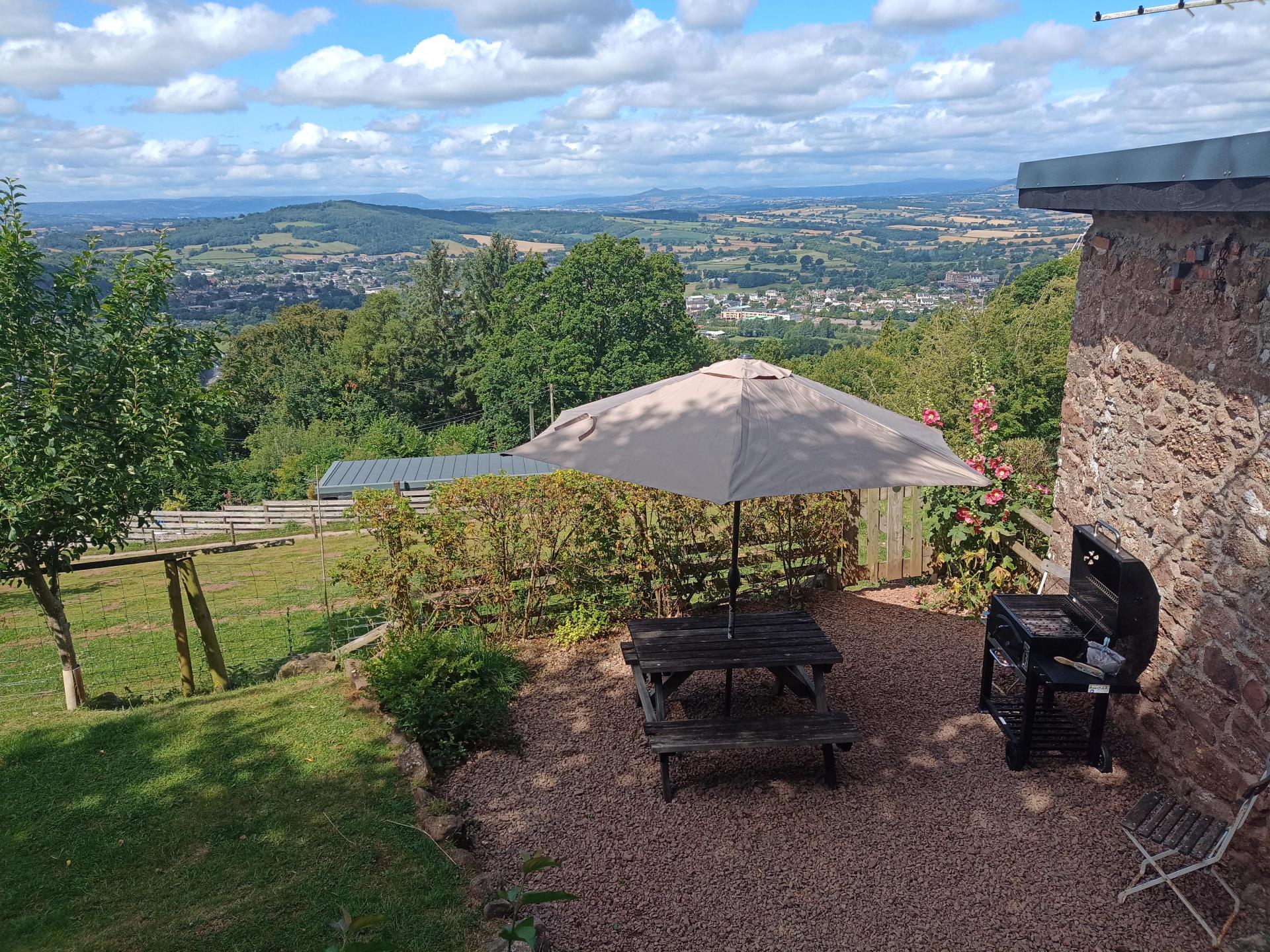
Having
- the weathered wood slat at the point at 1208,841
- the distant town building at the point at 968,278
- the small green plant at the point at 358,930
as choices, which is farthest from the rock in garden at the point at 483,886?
the distant town building at the point at 968,278

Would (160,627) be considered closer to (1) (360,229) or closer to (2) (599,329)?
(2) (599,329)

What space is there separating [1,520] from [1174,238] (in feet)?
25.3

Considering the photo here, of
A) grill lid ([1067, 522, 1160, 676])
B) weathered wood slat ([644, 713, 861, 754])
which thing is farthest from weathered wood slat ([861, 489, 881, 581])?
weathered wood slat ([644, 713, 861, 754])

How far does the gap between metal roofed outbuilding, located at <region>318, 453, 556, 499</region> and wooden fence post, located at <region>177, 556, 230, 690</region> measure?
19.0m

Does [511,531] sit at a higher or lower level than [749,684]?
higher

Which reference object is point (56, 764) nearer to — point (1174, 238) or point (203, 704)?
point (203, 704)

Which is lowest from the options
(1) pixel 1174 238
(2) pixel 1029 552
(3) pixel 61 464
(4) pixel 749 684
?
(4) pixel 749 684

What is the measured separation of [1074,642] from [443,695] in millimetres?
3907

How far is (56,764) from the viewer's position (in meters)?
5.02

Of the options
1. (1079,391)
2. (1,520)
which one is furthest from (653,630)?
(1,520)

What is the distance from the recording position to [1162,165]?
4125mm

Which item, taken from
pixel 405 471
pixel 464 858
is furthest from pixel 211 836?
pixel 405 471

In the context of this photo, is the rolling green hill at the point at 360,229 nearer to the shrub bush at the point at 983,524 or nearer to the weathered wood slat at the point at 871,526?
the weathered wood slat at the point at 871,526

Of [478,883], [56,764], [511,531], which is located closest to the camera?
[478,883]
